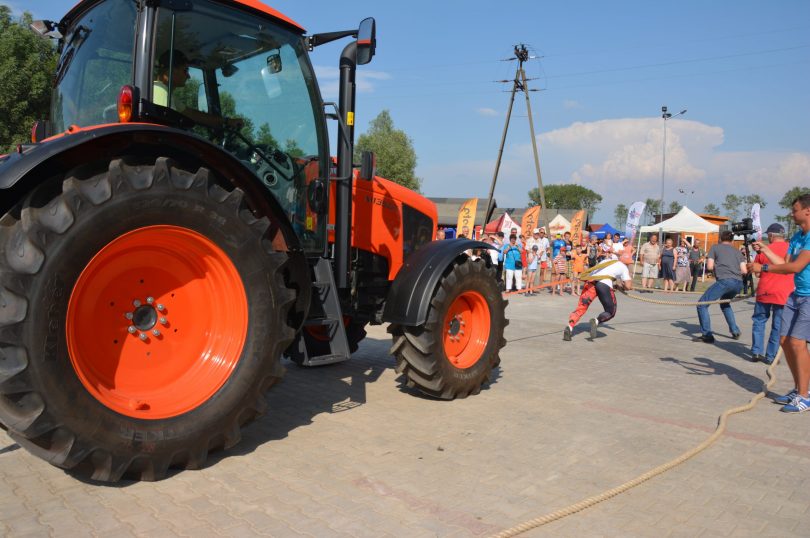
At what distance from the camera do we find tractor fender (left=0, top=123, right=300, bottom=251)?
2820 mm

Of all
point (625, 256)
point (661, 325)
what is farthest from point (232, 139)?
point (661, 325)

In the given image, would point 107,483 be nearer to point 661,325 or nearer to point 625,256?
point 625,256

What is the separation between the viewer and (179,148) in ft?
10.8

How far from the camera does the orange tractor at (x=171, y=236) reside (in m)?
2.81

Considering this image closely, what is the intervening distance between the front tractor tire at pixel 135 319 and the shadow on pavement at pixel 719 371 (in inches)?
212

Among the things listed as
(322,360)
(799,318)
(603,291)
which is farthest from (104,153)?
(603,291)

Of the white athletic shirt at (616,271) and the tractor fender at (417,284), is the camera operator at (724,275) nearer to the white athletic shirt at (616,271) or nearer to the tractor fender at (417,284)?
the white athletic shirt at (616,271)

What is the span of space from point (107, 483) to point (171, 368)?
0.68 meters

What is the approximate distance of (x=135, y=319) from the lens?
10.9 ft

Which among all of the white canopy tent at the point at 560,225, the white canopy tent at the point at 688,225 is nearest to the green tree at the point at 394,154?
the white canopy tent at the point at 560,225

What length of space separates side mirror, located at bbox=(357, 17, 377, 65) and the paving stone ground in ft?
9.13

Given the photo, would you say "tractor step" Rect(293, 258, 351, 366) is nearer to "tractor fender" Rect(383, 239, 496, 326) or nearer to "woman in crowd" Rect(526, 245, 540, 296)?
"tractor fender" Rect(383, 239, 496, 326)

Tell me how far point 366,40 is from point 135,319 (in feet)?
8.35

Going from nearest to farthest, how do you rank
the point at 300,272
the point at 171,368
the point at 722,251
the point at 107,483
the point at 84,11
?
1. the point at 107,483
2. the point at 171,368
3. the point at 84,11
4. the point at 300,272
5. the point at 722,251
